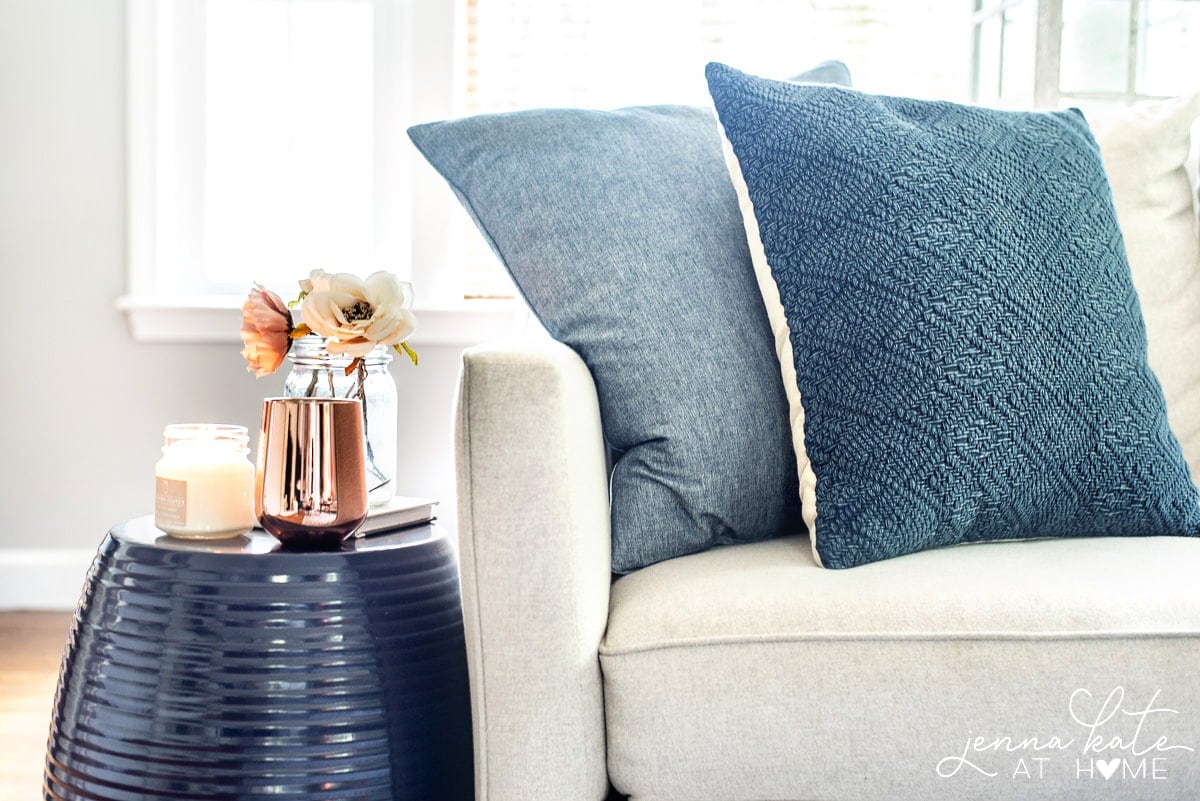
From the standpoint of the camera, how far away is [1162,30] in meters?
2.38

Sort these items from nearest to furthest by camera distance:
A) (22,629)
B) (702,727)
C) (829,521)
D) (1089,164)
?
(702,727) → (829,521) → (1089,164) → (22,629)

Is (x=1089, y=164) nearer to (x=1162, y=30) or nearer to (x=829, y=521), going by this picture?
(x=829, y=521)

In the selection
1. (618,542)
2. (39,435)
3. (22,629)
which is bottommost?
(22,629)

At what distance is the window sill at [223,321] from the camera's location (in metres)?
2.36

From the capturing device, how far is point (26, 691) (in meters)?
1.91

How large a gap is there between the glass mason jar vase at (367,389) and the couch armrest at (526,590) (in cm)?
33

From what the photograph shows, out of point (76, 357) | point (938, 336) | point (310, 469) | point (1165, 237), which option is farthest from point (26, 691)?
point (1165, 237)

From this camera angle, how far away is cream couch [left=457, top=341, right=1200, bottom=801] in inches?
39.8

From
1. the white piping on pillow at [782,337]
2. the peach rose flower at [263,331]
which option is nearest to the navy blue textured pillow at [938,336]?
the white piping on pillow at [782,337]

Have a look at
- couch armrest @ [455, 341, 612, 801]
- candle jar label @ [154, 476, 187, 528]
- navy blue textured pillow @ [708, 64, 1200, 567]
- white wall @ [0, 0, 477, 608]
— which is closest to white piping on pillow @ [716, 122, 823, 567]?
navy blue textured pillow @ [708, 64, 1200, 567]

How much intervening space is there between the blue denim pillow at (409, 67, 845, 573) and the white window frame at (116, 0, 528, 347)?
3.46 feet

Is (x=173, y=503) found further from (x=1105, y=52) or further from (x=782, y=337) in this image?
(x=1105, y=52)

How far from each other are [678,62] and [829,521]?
161 centimetres

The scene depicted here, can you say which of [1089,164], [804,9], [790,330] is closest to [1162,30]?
Result: [804,9]
